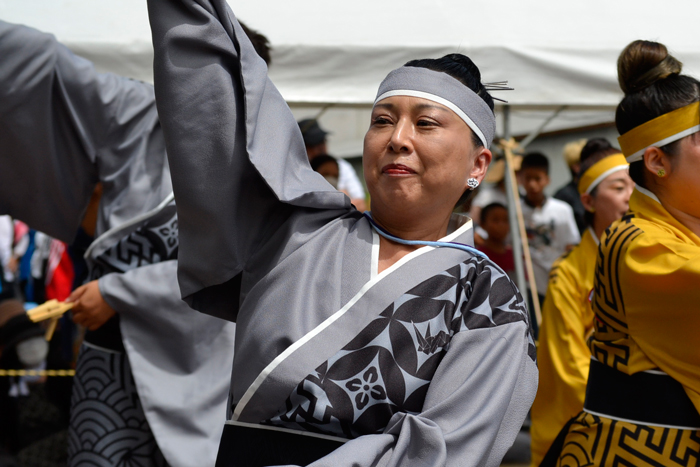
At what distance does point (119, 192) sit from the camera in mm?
2188

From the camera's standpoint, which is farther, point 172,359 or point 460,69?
point 172,359

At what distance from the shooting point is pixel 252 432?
1.27 m

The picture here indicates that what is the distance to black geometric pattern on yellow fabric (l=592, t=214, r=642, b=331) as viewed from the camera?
5.80ft

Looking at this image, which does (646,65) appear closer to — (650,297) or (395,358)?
(650,297)

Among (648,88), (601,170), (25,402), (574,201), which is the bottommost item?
(25,402)

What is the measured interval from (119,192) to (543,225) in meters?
3.50

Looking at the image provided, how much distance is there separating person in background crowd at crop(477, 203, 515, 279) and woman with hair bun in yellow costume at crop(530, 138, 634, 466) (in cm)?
175

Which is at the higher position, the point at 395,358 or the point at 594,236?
the point at 395,358

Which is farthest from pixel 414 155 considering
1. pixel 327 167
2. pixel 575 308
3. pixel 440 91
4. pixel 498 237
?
pixel 498 237

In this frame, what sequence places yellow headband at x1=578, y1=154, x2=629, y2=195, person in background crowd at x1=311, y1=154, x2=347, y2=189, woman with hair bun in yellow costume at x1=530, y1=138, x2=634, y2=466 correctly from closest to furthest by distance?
1. woman with hair bun in yellow costume at x1=530, y1=138, x2=634, y2=466
2. yellow headband at x1=578, y1=154, x2=629, y2=195
3. person in background crowd at x1=311, y1=154, x2=347, y2=189

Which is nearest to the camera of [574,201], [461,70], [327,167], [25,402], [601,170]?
[461,70]

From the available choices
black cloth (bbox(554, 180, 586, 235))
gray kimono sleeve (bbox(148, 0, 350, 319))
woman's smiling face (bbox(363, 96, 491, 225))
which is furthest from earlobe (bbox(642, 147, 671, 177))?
black cloth (bbox(554, 180, 586, 235))

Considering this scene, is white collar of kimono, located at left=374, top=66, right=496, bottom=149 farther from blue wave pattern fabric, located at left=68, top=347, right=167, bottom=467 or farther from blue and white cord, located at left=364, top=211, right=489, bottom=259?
blue wave pattern fabric, located at left=68, top=347, right=167, bottom=467

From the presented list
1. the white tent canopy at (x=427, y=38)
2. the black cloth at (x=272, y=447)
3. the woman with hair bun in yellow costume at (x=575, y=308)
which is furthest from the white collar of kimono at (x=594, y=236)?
the black cloth at (x=272, y=447)
